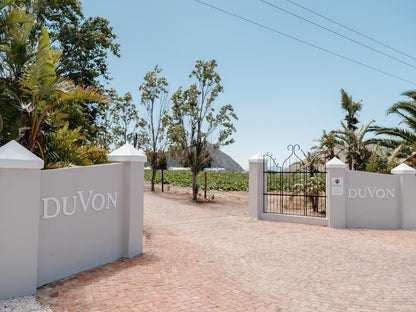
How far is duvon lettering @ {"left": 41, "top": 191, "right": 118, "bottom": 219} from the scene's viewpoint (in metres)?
4.74

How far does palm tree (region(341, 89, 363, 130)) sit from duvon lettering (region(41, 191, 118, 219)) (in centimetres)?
2226

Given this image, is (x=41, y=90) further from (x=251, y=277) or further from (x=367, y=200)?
(x=367, y=200)

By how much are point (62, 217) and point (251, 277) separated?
3.19 meters

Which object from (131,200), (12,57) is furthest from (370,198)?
(12,57)

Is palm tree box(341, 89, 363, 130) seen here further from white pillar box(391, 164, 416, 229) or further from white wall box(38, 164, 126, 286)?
white wall box(38, 164, 126, 286)

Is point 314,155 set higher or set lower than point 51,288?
higher

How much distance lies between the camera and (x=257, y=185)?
1179 cm

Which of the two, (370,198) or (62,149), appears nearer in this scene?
(62,149)

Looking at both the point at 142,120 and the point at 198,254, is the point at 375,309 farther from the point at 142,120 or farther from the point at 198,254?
the point at 142,120

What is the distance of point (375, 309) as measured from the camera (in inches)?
162


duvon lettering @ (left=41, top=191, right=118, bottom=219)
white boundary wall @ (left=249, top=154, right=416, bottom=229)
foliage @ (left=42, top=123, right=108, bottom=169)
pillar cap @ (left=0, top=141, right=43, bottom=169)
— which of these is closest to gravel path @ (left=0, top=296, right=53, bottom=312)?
duvon lettering @ (left=41, top=191, right=118, bottom=219)

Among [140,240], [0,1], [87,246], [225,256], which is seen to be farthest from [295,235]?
[0,1]

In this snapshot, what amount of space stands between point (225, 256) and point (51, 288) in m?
3.26

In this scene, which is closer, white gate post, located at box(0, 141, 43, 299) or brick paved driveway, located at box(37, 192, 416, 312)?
white gate post, located at box(0, 141, 43, 299)
